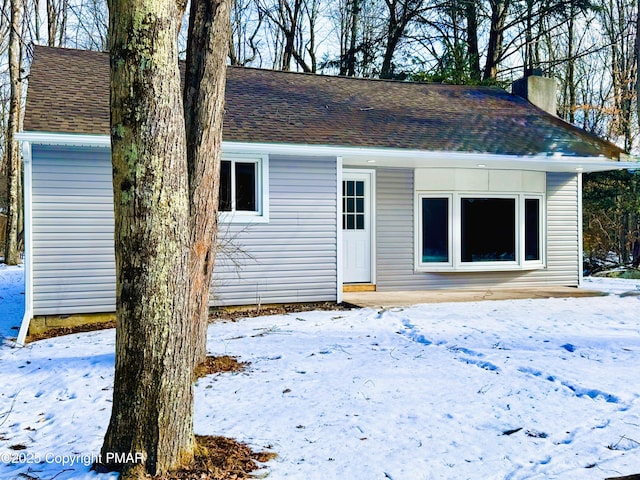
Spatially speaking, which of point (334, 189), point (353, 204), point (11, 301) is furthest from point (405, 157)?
point (11, 301)

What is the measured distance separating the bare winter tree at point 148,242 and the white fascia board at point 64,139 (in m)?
4.59

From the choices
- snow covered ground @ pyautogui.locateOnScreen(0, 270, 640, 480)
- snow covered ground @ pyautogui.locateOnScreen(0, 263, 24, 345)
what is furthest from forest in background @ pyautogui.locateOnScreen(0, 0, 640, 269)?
snow covered ground @ pyautogui.locateOnScreen(0, 270, 640, 480)

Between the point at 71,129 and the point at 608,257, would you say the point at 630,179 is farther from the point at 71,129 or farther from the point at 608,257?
the point at 71,129

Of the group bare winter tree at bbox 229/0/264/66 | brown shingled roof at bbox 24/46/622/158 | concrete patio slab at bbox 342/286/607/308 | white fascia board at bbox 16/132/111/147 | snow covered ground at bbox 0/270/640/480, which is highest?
bare winter tree at bbox 229/0/264/66

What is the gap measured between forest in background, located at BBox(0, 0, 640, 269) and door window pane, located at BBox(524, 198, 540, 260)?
269 inches

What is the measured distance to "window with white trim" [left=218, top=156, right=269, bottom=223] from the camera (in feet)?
28.0

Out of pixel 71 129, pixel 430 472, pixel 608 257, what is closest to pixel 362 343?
pixel 430 472

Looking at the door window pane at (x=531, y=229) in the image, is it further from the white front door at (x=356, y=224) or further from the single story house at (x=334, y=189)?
the white front door at (x=356, y=224)

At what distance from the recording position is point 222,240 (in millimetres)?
→ 8484

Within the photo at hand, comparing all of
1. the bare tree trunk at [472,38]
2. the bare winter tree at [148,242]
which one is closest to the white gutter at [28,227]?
the bare winter tree at [148,242]

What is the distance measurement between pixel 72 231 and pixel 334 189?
12.6 ft

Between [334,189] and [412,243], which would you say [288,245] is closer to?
[334,189]

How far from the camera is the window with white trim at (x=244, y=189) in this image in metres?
8.55

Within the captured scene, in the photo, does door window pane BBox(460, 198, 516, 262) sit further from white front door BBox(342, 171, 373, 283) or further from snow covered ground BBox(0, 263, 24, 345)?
Result: snow covered ground BBox(0, 263, 24, 345)
